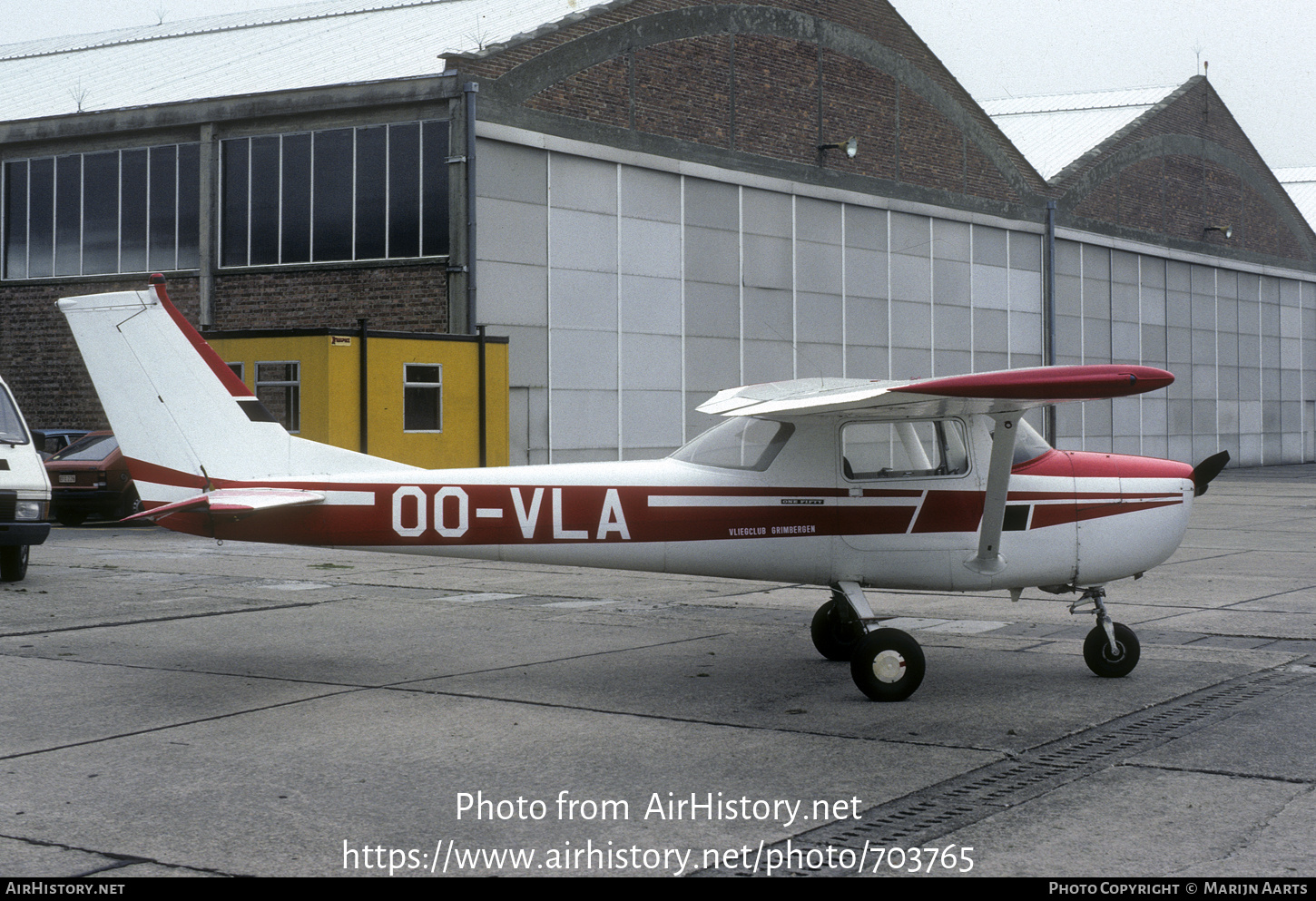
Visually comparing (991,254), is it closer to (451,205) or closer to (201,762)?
(451,205)

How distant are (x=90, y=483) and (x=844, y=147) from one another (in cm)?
1715

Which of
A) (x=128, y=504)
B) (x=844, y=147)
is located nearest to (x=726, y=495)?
(x=128, y=504)

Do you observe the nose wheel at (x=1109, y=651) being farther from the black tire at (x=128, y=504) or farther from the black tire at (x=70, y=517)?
the black tire at (x=70, y=517)

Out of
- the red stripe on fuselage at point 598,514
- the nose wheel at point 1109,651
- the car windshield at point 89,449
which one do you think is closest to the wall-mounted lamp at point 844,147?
the car windshield at point 89,449

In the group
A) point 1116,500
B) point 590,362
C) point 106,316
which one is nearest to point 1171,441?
point 590,362

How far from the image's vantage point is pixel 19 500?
1387 centimetres

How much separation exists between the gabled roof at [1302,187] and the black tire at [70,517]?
51804 mm

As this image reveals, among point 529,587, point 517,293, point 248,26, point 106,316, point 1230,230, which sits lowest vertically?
point 529,587

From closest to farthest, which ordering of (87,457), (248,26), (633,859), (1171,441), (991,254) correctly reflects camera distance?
→ (633,859)
(87,457)
(248,26)
(991,254)
(1171,441)

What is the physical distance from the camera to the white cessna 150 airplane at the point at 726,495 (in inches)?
348

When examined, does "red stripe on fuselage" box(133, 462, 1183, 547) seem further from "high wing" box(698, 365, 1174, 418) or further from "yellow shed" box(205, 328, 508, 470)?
"yellow shed" box(205, 328, 508, 470)

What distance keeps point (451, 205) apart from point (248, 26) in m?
11.4

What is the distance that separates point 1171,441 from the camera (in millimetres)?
41875

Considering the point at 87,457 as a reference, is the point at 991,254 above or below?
above
